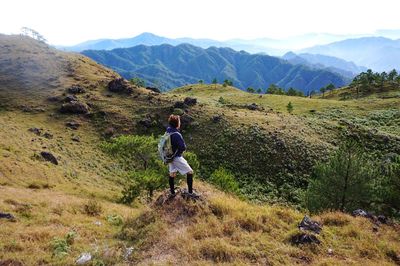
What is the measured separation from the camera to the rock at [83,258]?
39.2 feet

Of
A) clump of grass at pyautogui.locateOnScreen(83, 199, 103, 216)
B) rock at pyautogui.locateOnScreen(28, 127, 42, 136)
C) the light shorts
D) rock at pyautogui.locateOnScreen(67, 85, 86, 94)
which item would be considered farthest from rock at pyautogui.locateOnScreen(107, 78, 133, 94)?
the light shorts

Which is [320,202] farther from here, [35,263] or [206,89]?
[206,89]

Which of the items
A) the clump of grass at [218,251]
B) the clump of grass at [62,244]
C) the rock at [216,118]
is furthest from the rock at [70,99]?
the clump of grass at [218,251]

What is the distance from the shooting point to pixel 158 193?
1672 inches

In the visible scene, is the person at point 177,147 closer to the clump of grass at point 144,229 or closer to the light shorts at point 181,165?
the light shorts at point 181,165

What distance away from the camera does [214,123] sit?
83.0m

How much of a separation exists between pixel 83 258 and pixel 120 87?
9843cm

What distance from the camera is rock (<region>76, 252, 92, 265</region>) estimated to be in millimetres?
11951

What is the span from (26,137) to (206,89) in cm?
11630

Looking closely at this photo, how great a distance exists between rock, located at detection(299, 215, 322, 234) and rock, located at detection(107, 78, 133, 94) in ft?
313

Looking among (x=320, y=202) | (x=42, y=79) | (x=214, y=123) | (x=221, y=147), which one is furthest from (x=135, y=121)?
(x=320, y=202)

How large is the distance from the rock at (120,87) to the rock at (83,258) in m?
95.2

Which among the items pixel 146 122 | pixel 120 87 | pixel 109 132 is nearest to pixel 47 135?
pixel 109 132

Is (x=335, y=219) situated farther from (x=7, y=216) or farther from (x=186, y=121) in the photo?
(x=186, y=121)
